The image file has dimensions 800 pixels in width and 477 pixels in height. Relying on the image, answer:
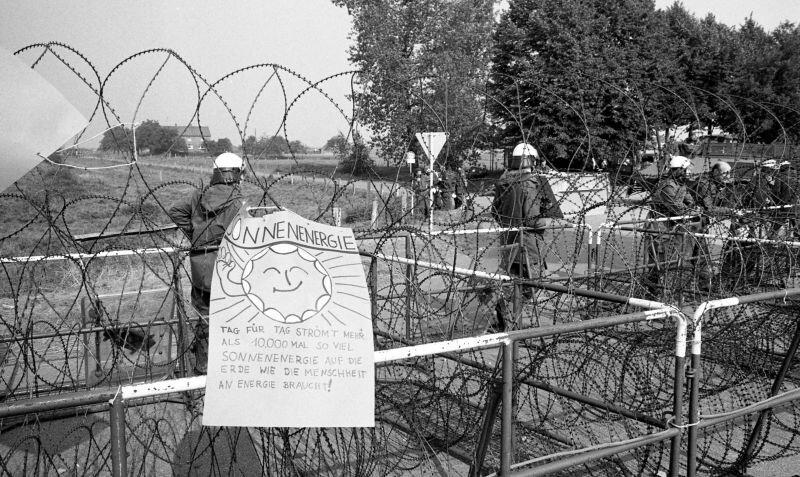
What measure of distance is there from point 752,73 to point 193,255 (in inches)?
1512

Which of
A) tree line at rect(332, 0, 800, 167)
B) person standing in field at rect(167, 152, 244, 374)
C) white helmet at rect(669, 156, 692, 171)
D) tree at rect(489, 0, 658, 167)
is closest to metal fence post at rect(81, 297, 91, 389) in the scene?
person standing in field at rect(167, 152, 244, 374)

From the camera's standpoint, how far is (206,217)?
18.3ft

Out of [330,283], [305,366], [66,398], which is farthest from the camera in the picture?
[330,283]

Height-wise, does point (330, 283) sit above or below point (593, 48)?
below

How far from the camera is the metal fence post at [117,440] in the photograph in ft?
6.25

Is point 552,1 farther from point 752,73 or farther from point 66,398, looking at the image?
point 66,398

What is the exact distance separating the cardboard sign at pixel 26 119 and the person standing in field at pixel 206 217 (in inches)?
90.8

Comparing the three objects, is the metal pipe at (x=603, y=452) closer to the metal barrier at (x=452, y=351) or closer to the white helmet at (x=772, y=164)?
the metal barrier at (x=452, y=351)

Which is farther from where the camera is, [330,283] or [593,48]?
[593,48]

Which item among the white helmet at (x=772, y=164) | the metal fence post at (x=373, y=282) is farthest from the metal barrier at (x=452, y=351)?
the white helmet at (x=772, y=164)

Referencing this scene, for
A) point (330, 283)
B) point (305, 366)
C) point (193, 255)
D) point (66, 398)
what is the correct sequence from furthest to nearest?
point (193, 255) < point (330, 283) < point (305, 366) < point (66, 398)

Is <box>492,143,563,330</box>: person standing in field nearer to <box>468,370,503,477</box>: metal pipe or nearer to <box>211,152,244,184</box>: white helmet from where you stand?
<box>211,152,244,184</box>: white helmet

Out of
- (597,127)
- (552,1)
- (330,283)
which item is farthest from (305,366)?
(552,1)

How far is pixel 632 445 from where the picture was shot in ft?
9.57
